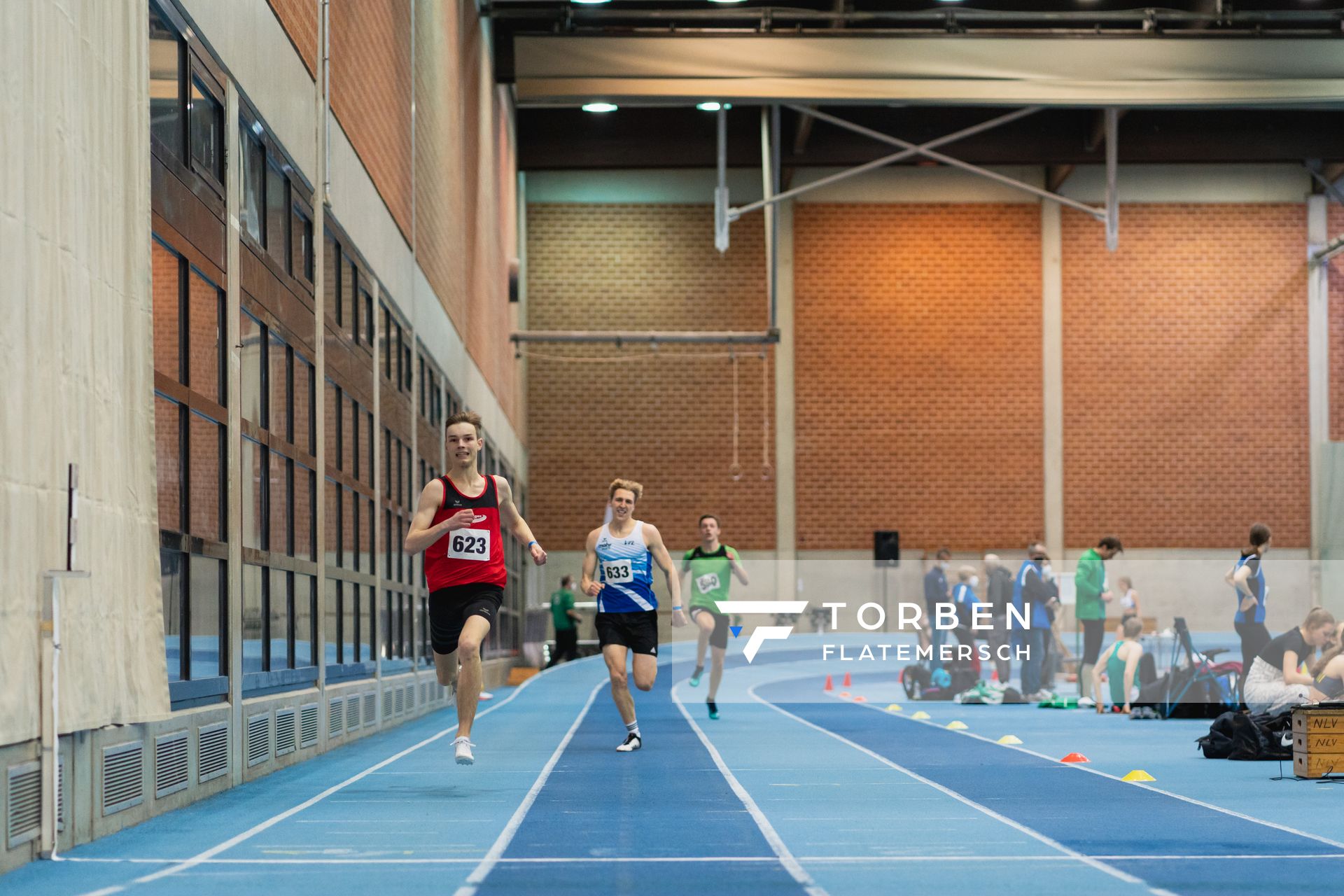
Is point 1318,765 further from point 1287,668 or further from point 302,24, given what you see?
point 302,24

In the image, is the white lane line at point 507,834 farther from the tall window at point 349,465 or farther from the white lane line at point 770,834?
the tall window at point 349,465

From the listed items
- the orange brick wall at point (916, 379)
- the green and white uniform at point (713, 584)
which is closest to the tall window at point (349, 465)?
the green and white uniform at point (713, 584)

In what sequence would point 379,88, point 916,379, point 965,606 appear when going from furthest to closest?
point 916,379
point 965,606
point 379,88

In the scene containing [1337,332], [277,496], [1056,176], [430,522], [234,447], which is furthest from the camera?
[1337,332]

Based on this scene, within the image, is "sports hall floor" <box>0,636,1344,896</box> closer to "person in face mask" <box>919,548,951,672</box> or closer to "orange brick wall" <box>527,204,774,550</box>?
"person in face mask" <box>919,548,951,672</box>

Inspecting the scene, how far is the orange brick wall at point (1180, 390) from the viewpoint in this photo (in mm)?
33844

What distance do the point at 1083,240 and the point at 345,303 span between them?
24.2m

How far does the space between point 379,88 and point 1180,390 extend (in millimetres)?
24055

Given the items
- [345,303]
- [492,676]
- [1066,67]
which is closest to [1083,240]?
[1066,67]

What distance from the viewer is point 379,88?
561 inches

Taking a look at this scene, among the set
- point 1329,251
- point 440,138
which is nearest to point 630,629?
point 440,138

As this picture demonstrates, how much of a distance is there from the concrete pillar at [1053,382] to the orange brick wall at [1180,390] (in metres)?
0.18

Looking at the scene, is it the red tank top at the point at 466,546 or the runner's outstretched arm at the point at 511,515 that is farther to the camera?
the runner's outstretched arm at the point at 511,515

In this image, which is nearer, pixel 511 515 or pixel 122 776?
pixel 122 776
